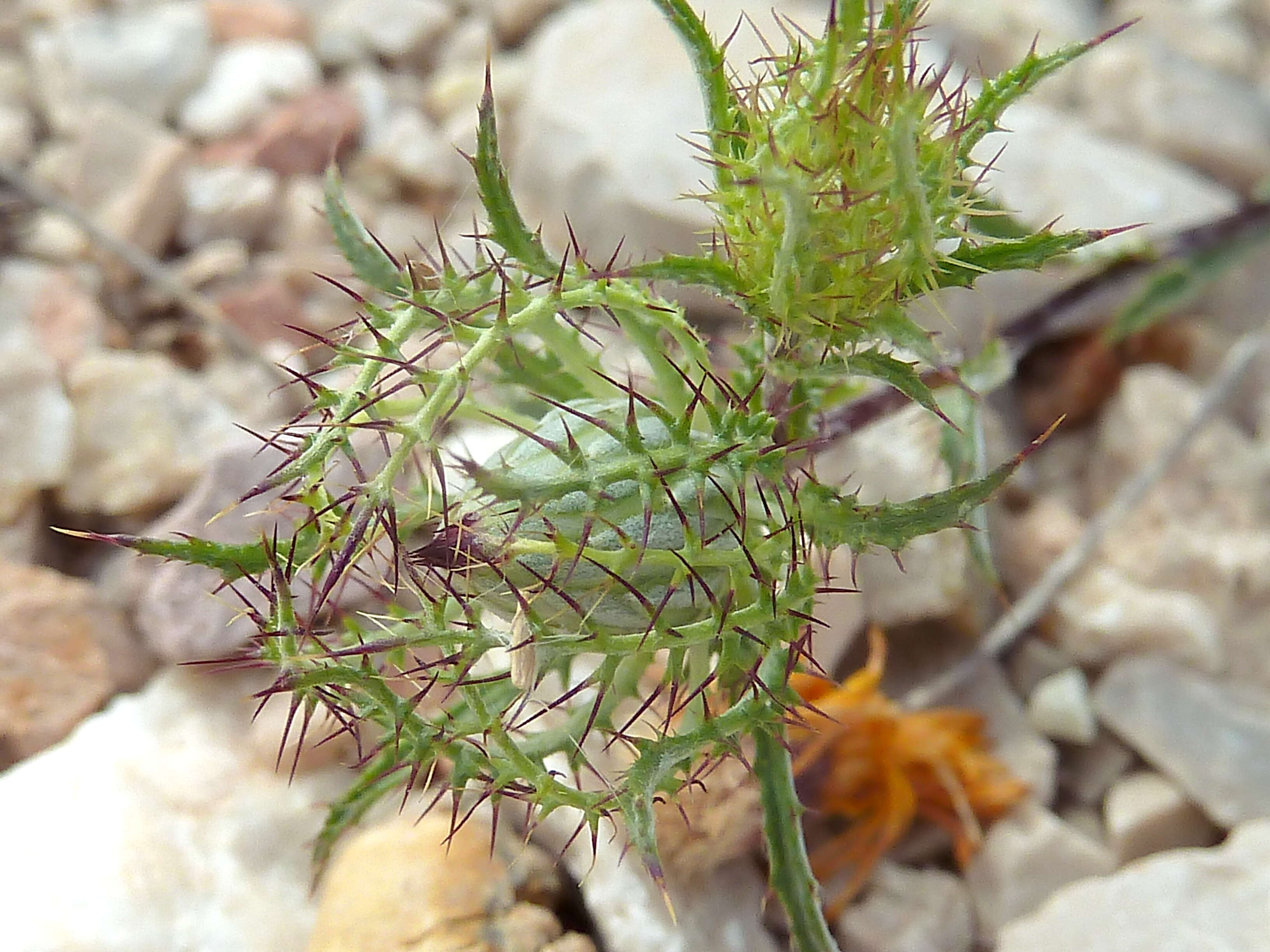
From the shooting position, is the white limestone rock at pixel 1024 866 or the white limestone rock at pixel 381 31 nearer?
the white limestone rock at pixel 1024 866

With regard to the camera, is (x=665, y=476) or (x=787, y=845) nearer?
(x=665, y=476)

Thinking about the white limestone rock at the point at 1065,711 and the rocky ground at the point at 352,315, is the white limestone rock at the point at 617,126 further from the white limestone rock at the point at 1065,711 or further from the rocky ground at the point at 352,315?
the white limestone rock at the point at 1065,711

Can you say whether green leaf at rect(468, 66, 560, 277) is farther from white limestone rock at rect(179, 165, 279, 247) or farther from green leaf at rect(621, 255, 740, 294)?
white limestone rock at rect(179, 165, 279, 247)

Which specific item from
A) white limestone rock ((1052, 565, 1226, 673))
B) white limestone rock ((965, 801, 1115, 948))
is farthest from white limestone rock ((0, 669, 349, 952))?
white limestone rock ((1052, 565, 1226, 673))

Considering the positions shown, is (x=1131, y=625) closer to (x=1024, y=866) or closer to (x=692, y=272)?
(x=1024, y=866)

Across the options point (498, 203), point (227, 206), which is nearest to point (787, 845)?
point (498, 203)

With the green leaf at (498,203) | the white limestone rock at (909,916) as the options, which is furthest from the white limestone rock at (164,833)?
the green leaf at (498,203)

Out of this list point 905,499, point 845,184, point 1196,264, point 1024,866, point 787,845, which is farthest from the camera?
point 1196,264
